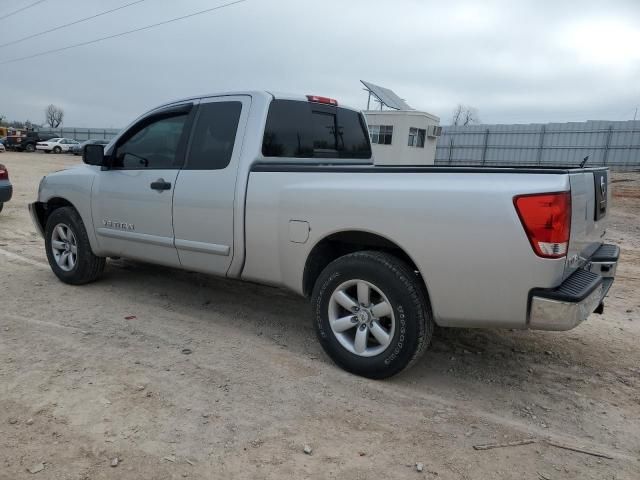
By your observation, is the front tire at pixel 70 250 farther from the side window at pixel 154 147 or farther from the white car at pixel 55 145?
the white car at pixel 55 145

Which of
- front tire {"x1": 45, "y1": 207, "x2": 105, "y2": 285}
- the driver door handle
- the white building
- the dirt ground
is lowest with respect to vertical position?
the dirt ground

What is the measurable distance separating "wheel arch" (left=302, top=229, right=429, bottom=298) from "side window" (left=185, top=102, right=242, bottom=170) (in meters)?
1.08

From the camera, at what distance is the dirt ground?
2.51 m

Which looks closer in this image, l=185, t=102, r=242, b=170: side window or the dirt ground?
the dirt ground

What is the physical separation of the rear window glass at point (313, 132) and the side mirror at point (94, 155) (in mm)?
1912

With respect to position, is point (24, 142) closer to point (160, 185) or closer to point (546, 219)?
point (160, 185)

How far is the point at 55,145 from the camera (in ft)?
137

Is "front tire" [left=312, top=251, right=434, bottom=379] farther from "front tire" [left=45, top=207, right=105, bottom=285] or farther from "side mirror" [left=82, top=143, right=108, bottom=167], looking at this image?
"front tire" [left=45, top=207, right=105, bottom=285]

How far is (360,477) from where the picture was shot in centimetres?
240

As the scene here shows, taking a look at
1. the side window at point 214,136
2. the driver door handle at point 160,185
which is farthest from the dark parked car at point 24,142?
the side window at point 214,136

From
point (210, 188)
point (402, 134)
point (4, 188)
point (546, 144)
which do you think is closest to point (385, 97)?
point (402, 134)

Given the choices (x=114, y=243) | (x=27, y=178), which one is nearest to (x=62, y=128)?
(x=27, y=178)

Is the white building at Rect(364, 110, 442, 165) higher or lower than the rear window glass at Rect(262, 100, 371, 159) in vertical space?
higher

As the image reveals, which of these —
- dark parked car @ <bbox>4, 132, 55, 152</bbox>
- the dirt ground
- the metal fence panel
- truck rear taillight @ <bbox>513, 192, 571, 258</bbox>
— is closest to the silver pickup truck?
truck rear taillight @ <bbox>513, 192, 571, 258</bbox>
